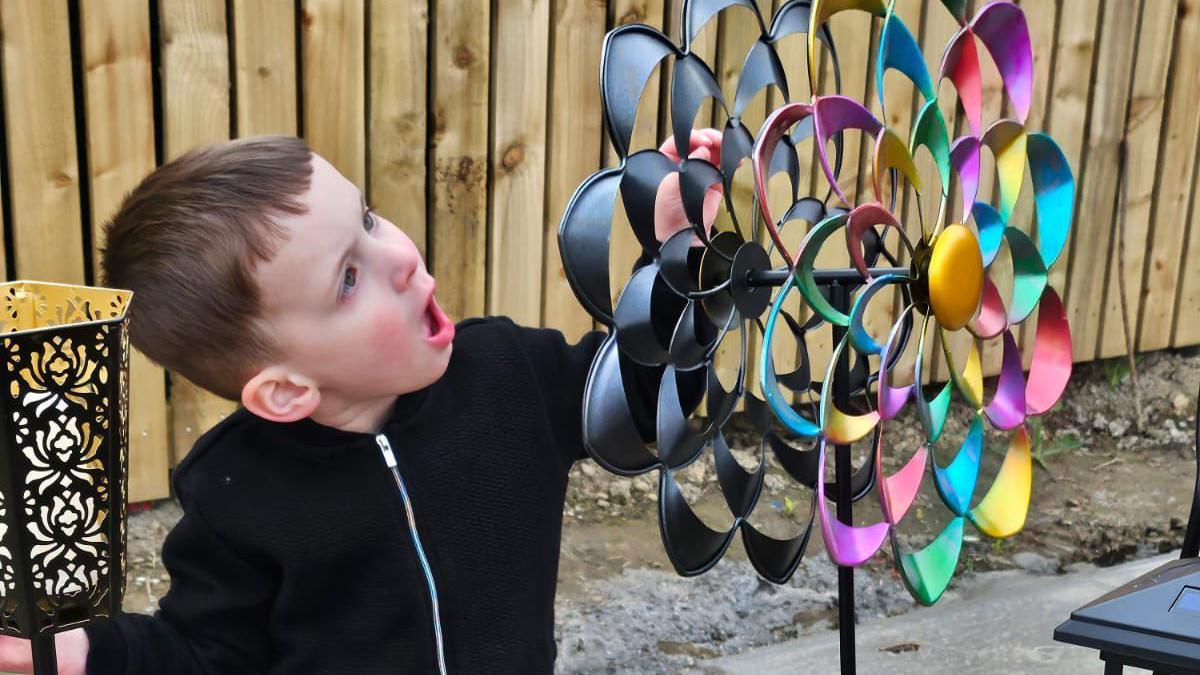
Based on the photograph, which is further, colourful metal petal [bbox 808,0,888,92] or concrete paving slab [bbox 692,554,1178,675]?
concrete paving slab [bbox 692,554,1178,675]

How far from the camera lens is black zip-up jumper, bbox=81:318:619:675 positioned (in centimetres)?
140

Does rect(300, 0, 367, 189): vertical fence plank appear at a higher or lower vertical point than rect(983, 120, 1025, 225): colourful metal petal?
higher

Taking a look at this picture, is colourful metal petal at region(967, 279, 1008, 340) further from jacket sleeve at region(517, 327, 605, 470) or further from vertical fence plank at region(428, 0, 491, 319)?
vertical fence plank at region(428, 0, 491, 319)

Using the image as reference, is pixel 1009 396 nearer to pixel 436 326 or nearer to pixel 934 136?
pixel 934 136

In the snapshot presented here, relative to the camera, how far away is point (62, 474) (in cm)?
95

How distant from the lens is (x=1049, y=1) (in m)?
3.69

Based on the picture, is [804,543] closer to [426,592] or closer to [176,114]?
[426,592]

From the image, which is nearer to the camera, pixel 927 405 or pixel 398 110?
pixel 927 405

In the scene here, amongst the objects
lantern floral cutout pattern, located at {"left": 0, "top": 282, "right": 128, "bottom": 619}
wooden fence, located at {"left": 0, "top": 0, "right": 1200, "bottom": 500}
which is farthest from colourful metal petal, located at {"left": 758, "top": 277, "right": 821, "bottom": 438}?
wooden fence, located at {"left": 0, "top": 0, "right": 1200, "bottom": 500}

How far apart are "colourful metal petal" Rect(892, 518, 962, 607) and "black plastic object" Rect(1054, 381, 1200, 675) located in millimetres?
128

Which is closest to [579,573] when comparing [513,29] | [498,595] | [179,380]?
[179,380]

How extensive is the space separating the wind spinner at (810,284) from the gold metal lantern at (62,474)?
0.44m

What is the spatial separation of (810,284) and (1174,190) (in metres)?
3.40

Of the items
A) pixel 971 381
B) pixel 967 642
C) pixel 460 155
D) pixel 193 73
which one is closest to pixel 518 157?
pixel 460 155
